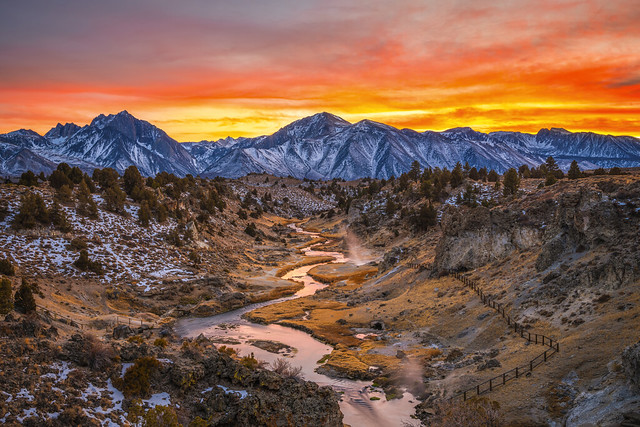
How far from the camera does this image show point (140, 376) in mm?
22297

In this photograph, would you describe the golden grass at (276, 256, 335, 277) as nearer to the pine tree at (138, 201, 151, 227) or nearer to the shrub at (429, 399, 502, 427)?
the pine tree at (138, 201, 151, 227)

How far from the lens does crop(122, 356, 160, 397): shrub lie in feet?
71.3

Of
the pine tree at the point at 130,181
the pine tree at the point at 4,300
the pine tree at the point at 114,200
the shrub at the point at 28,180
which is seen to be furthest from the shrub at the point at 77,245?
the pine tree at the point at 4,300

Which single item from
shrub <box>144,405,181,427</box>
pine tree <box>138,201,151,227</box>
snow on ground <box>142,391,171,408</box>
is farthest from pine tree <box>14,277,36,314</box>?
pine tree <box>138,201,151,227</box>

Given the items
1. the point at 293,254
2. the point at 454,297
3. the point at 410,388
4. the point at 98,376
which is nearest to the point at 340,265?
the point at 293,254

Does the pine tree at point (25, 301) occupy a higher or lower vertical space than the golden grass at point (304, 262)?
higher

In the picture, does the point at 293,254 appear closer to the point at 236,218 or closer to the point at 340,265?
the point at 340,265

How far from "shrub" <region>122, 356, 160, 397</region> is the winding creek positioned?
43.2 feet

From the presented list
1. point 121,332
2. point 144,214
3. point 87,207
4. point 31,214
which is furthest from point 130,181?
point 121,332

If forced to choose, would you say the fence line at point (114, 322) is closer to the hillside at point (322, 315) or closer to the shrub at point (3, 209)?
the hillside at point (322, 315)

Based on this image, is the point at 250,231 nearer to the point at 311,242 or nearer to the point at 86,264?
the point at 311,242

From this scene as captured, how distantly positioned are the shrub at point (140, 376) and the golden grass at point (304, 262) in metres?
59.2

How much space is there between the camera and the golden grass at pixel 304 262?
281 ft

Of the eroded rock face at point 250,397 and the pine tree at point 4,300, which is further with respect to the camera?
the pine tree at point 4,300
